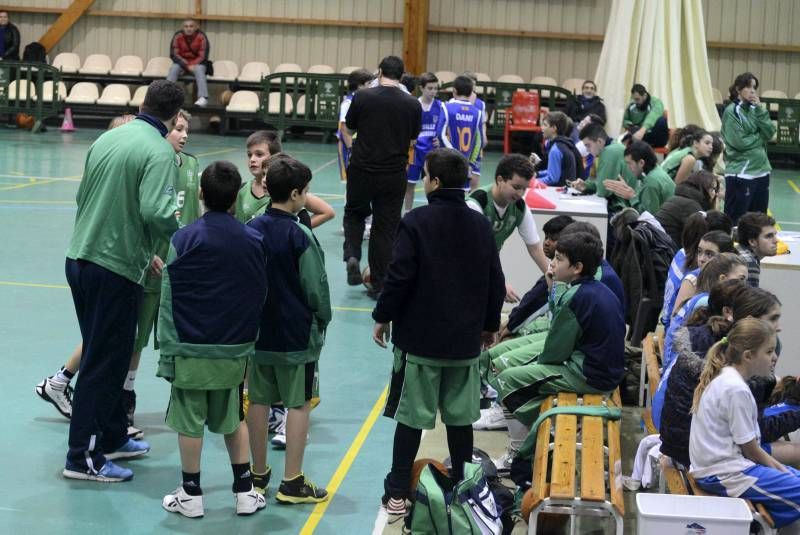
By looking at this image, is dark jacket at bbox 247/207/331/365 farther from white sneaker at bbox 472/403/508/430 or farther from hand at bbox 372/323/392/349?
white sneaker at bbox 472/403/508/430

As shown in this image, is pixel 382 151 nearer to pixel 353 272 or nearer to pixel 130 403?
pixel 353 272

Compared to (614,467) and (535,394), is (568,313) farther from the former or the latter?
(614,467)

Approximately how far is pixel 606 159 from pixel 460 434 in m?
5.57

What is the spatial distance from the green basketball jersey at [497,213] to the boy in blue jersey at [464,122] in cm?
563

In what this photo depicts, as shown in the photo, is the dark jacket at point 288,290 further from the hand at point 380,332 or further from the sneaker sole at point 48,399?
the sneaker sole at point 48,399

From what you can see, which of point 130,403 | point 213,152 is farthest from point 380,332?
point 213,152

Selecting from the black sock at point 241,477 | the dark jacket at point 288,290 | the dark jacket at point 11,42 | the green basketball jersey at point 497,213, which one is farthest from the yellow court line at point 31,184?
the black sock at point 241,477

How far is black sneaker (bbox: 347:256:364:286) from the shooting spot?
1054 centimetres

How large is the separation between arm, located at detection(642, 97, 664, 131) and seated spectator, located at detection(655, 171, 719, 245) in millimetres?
6491

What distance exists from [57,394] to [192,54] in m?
18.4

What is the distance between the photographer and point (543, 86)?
23.2 m

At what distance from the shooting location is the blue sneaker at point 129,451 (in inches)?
240

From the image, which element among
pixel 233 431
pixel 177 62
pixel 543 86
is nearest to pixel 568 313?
pixel 233 431

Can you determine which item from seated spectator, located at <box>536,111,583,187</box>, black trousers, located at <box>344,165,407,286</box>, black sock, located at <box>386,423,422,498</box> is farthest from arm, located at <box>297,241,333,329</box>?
seated spectator, located at <box>536,111,583,187</box>
